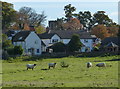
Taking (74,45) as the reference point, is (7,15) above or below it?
above

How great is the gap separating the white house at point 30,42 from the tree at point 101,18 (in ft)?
162

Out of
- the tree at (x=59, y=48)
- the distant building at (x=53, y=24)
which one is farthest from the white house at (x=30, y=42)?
the distant building at (x=53, y=24)

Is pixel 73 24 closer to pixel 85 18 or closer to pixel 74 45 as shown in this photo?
pixel 85 18

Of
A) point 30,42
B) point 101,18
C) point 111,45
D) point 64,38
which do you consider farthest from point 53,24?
point 30,42

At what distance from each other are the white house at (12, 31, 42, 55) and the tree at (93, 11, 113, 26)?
49.5 meters

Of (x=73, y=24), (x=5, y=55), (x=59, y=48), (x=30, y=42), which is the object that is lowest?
(x=5, y=55)

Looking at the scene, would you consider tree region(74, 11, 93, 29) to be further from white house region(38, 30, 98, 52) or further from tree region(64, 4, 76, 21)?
white house region(38, 30, 98, 52)

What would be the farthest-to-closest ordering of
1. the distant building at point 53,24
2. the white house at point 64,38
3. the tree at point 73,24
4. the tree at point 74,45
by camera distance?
1. the distant building at point 53,24
2. the tree at point 73,24
3. the white house at point 64,38
4. the tree at point 74,45

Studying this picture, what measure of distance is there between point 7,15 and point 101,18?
4096 cm

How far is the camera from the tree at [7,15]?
95.9 meters

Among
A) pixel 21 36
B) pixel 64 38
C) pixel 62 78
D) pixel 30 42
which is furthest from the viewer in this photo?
pixel 64 38

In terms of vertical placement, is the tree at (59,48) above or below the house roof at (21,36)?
below

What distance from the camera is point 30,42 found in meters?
80.6

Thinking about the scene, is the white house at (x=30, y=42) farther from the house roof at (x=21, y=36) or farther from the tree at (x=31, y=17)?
the tree at (x=31, y=17)
